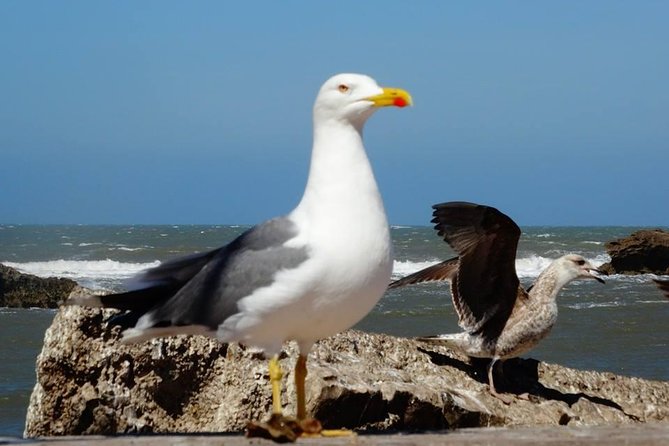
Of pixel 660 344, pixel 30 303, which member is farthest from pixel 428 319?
pixel 30 303

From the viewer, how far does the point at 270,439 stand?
366 cm

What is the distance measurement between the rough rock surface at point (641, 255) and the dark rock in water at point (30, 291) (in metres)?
15.2

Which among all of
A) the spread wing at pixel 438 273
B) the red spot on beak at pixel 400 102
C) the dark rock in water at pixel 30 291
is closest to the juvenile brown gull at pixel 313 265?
the red spot on beak at pixel 400 102

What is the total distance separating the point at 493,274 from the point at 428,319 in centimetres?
827

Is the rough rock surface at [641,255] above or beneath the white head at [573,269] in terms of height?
beneath

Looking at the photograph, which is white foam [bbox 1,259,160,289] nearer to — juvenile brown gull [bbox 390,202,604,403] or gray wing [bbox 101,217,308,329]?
juvenile brown gull [bbox 390,202,604,403]

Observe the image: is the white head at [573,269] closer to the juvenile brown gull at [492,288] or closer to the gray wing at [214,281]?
the juvenile brown gull at [492,288]

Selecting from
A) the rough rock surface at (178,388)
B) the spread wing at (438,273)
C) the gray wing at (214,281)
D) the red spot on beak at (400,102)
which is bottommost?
the rough rock surface at (178,388)

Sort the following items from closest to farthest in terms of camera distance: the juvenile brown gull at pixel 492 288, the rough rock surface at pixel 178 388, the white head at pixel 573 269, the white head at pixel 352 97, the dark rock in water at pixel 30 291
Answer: the white head at pixel 352 97, the rough rock surface at pixel 178 388, the juvenile brown gull at pixel 492 288, the white head at pixel 573 269, the dark rock in water at pixel 30 291

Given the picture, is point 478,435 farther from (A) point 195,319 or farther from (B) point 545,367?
(B) point 545,367

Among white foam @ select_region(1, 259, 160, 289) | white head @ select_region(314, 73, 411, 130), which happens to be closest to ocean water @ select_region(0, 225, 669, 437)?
white foam @ select_region(1, 259, 160, 289)

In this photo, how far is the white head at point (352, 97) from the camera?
3748 mm

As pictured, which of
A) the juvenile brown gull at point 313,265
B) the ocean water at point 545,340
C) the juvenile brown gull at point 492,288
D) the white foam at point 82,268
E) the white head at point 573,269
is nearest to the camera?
the juvenile brown gull at point 313,265

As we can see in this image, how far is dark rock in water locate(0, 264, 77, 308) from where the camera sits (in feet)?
61.2
